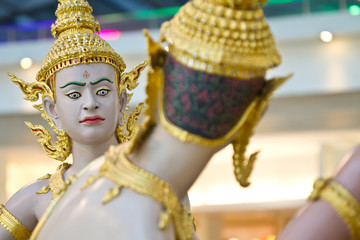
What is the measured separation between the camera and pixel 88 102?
283cm

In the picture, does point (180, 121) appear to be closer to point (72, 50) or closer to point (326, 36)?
point (72, 50)

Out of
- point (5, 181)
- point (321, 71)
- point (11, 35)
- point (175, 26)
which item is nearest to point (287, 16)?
point (321, 71)

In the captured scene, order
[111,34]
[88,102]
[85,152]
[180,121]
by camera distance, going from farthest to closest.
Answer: [111,34] < [85,152] < [88,102] < [180,121]

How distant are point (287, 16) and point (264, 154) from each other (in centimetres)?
261

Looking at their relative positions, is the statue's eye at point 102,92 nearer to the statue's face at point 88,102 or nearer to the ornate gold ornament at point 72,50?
the statue's face at point 88,102

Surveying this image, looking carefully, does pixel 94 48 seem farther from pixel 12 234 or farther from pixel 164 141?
pixel 164 141

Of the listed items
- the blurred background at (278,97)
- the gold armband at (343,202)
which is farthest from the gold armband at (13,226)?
the blurred background at (278,97)

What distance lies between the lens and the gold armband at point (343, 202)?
161cm

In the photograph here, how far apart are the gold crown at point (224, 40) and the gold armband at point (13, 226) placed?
4.93 feet

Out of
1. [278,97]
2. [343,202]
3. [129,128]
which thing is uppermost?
[343,202]

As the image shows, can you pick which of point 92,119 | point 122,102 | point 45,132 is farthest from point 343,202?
point 45,132

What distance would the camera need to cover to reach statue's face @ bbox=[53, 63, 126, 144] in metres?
2.85

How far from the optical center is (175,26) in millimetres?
1781

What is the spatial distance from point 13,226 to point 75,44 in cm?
76
